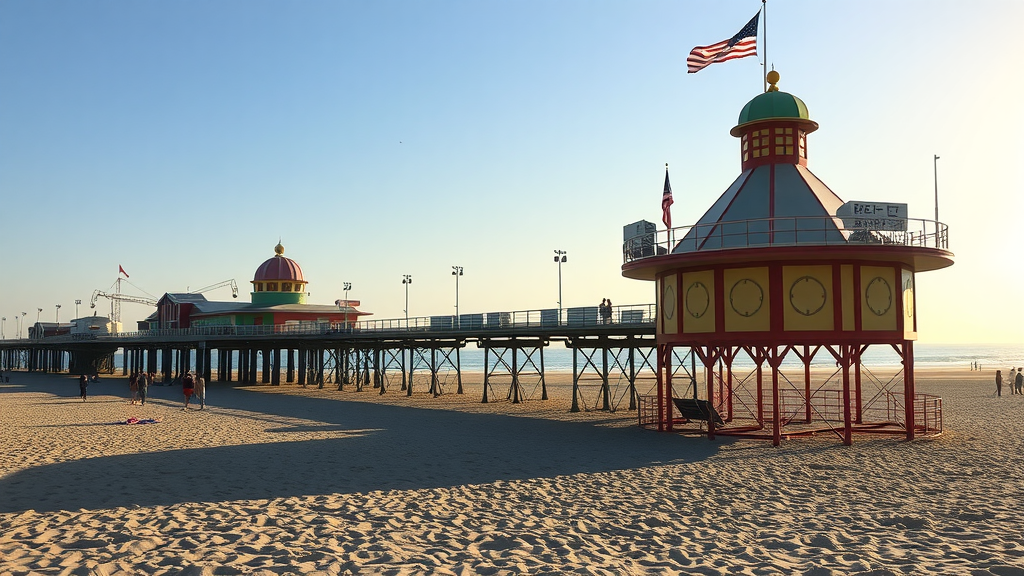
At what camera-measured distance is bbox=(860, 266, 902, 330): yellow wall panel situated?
1992 cm

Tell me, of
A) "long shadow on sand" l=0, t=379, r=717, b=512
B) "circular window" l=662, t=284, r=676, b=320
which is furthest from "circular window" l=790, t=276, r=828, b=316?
"long shadow on sand" l=0, t=379, r=717, b=512

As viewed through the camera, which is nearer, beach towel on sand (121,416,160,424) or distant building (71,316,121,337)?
beach towel on sand (121,416,160,424)

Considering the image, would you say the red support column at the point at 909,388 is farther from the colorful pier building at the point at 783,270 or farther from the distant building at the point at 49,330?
the distant building at the point at 49,330

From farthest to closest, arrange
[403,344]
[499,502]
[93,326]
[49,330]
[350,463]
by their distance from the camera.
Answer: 1. [49,330]
2. [93,326]
3. [403,344]
4. [350,463]
5. [499,502]

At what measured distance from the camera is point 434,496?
13.6 m

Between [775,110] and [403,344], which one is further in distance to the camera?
[403,344]

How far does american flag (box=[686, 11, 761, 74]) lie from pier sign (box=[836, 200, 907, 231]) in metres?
6.87

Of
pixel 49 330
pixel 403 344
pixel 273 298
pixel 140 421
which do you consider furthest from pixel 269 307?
pixel 49 330

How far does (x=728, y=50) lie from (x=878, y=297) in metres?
9.05

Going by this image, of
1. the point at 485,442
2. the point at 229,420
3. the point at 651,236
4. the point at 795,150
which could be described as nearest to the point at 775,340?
the point at 651,236

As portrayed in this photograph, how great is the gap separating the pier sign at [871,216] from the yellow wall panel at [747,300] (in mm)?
2442

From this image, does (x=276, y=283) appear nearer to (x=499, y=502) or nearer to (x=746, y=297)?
(x=746, y=297)

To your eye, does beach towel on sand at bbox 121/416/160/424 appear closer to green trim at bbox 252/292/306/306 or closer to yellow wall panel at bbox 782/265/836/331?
yellow wall panel at bbox 782/265/836/331

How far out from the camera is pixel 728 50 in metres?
A: 23.8
